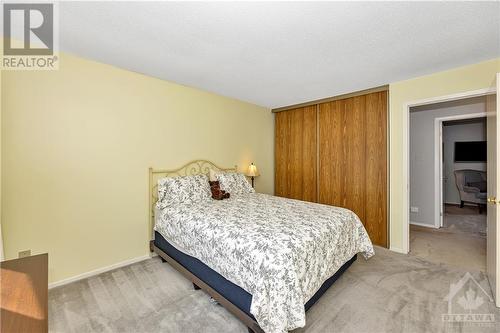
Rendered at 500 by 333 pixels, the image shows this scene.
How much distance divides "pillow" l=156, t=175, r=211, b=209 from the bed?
0.16ft

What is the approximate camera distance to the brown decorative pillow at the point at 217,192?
10.6 ft

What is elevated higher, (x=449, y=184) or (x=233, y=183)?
(x=233, y=183)

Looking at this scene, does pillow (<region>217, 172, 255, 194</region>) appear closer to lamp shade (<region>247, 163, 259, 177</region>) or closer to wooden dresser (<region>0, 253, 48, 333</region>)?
lamp shade (<region>247, 163, 259, 177</region>)

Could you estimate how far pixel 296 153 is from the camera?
15.0 ft

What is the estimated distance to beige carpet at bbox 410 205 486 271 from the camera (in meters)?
2.95

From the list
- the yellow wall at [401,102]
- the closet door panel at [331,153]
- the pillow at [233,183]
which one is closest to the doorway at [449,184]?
the yellow wall at [401,102]

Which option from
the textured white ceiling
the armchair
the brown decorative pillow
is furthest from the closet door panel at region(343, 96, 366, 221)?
the armchair

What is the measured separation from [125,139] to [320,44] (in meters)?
2.49

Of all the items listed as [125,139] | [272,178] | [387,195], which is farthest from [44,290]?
[272,178]

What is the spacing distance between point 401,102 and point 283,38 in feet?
7.17

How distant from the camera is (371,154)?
3551 millimetres

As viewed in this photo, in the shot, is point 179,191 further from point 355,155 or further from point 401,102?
point 401,102

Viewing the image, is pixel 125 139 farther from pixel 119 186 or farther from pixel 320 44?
pixel 320 44

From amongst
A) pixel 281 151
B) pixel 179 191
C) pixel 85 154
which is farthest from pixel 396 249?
pixel 85 154
